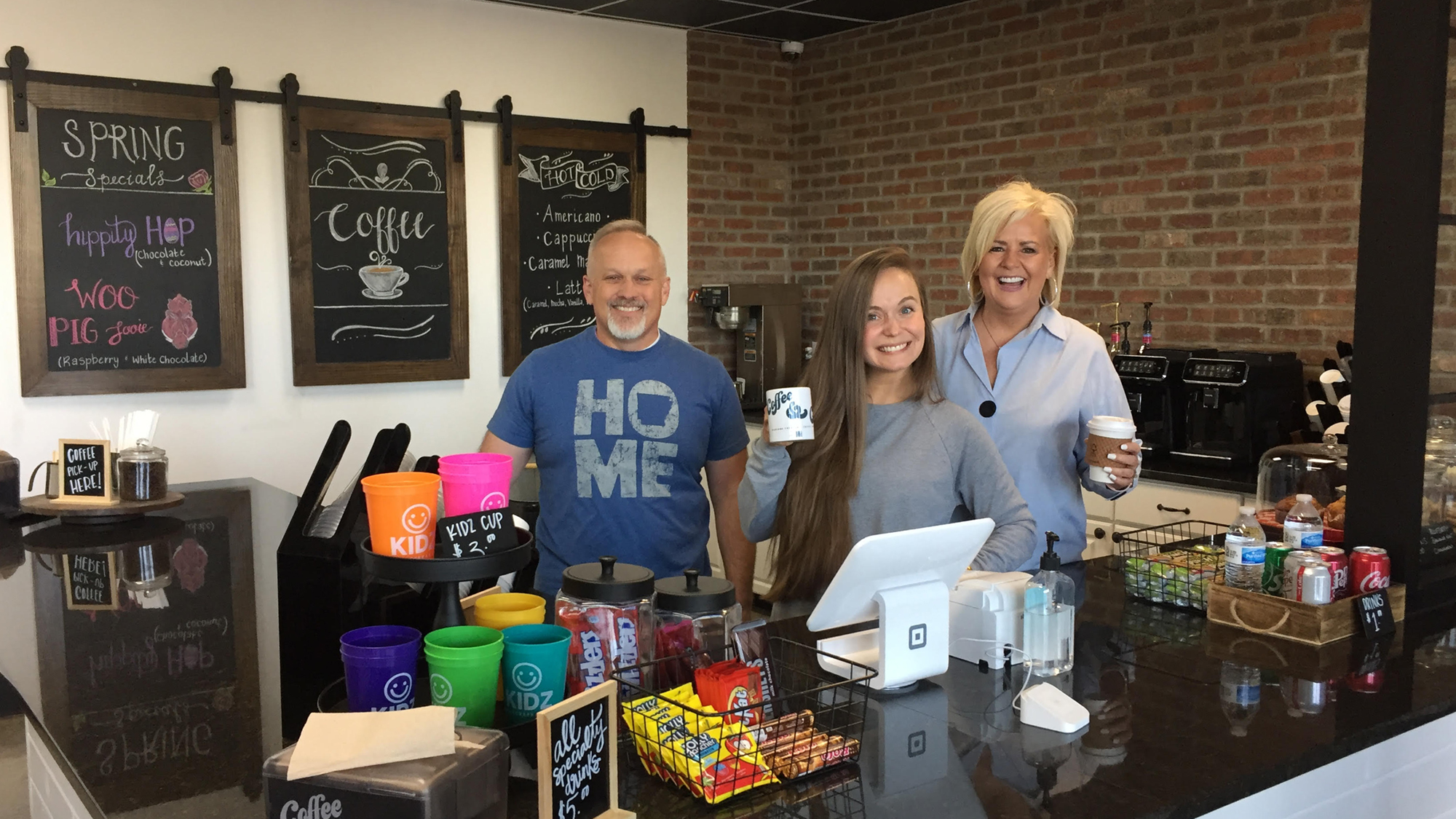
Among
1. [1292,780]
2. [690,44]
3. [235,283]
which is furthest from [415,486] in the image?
[690,44]

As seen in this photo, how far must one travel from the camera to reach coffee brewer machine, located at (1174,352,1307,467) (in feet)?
11.8

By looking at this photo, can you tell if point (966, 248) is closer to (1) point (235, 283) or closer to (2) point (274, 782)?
(2) point (274, 782)

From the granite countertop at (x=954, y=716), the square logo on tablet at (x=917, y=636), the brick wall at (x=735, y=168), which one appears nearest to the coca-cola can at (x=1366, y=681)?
the granite countertop at (x=954, y=716)

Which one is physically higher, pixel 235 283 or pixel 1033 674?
pixel 235 283

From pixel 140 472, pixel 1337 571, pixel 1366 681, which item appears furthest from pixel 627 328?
pixel 1366 681

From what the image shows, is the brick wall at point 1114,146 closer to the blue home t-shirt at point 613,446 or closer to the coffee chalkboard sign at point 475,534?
the blue home t-shirt at point 613,446

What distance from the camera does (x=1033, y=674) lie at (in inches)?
67.4

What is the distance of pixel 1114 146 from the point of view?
174 inches

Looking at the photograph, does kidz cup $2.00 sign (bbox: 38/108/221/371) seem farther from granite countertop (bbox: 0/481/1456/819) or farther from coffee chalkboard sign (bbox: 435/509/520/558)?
coffee chalkboard sign (bbox: 435/509/520/558)

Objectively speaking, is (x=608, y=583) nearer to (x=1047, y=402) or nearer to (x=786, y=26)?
(x=1047, y=402)

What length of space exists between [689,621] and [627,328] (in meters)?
1.24

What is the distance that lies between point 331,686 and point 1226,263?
354 centimetres

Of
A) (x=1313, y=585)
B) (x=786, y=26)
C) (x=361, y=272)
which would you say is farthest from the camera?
(x=786, y=26)

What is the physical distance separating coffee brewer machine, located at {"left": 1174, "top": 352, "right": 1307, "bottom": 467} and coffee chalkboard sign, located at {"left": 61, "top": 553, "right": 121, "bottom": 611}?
121 inches
